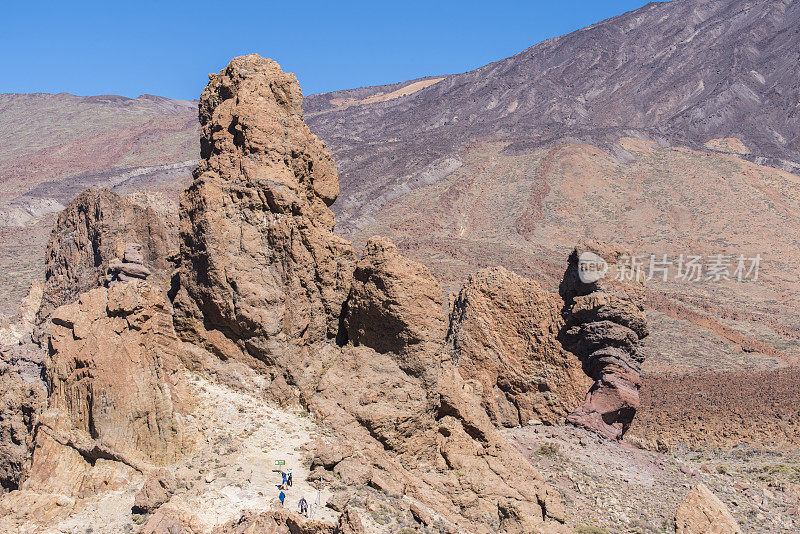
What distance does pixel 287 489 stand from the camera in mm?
8977

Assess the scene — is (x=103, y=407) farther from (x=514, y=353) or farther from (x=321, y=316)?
(x=514, y=353)

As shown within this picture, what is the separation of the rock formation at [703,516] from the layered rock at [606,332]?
2504mm

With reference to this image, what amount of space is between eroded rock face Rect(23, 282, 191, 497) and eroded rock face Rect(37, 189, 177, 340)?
302 inches

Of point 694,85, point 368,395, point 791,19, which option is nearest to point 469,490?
point 368,395

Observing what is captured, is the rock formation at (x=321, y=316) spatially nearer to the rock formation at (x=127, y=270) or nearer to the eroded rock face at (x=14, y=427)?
the eroded rock face at (x=14, y=427)

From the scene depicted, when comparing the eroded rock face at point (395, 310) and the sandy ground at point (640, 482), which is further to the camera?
the sandy ground at point (640, 482)

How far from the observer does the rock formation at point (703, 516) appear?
13062 mm

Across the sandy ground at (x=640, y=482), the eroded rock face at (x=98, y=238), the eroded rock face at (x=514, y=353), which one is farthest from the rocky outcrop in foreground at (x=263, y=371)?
the eroded rock face at (x=98, y=238)

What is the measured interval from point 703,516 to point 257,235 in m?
9.89

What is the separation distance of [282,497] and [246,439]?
1.57m

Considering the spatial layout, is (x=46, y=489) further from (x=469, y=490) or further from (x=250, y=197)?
(x=469, y=490)

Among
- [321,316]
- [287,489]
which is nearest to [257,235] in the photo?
[321,316]

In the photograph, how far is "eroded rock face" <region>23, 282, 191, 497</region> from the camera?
8969 millimetres

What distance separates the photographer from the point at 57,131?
4193 inches
